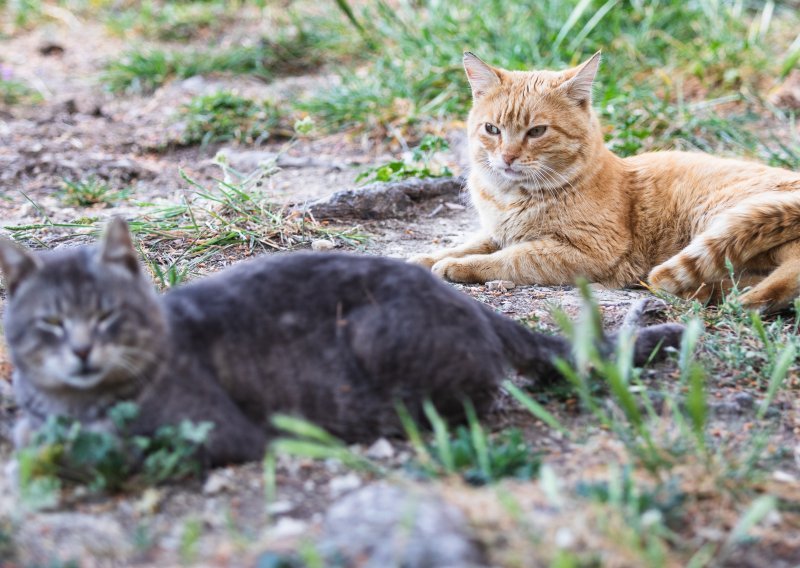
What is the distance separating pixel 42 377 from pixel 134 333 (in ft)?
0.92

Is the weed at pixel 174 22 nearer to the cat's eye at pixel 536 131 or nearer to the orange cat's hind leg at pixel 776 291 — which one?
the cat's eye at pixel 536 131

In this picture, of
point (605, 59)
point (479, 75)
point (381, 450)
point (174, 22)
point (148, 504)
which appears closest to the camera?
point (148, 504)

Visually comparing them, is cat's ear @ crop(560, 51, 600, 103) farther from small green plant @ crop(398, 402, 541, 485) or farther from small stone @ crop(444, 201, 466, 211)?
small green plant @ crop(398, 402, 541, 485)

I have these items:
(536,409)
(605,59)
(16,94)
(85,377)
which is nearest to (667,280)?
(536,409)

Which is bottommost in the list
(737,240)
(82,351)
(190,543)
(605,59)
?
(190,543)

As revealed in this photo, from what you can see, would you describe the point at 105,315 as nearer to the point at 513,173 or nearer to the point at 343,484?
the point at 343,484

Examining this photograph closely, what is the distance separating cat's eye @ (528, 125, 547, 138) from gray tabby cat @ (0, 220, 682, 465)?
6.74 ft

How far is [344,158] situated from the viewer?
21.4ft

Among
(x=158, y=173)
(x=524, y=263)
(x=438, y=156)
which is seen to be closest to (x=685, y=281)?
(x=524, y=263)

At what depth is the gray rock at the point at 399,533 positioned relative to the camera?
6.53 feet

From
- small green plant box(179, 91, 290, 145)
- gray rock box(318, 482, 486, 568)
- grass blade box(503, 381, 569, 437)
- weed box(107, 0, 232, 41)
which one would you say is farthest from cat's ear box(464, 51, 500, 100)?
weed box(107, 0, 232, 41)

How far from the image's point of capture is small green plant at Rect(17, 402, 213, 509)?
2.40 metres

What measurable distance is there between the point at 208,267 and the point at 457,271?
49.5 inches

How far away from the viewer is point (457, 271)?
454 cm
